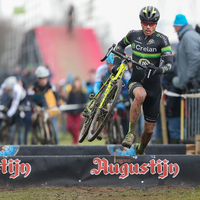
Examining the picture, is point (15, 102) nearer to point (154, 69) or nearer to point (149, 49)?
point (149, 49)

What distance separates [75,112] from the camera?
16.5m

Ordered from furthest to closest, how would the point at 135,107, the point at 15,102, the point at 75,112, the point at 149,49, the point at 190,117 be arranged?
the point at 75,112, the point at 15,102, the point at 190,117, the point at 149,49, the point at 135,107

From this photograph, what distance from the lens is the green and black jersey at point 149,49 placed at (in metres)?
7.97

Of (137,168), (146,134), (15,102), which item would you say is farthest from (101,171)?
(15,102)

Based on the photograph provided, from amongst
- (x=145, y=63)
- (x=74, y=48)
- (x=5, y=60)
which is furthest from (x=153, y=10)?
(x=5, y=60)

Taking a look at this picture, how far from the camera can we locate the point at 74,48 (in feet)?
119

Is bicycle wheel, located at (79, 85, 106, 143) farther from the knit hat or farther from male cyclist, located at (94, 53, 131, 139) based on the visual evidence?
the knit hat

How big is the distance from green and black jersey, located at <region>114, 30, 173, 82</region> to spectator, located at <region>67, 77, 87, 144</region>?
8.07 meters

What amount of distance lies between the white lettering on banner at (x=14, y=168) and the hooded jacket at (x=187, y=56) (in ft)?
13.9

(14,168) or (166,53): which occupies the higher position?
(166,53)

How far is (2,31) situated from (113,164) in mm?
72920

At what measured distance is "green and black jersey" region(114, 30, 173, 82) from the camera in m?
7.97

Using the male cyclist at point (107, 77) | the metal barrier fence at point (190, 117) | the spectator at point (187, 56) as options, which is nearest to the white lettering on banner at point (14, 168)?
the male cyclist at point (107, 77)

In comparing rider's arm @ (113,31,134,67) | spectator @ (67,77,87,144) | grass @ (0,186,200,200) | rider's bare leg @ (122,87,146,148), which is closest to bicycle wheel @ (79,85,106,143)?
rider's arm @ (113,31,134,67)
